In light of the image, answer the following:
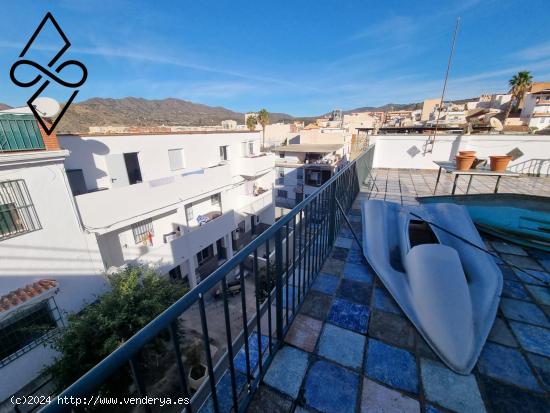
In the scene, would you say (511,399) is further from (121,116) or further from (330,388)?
(121,116)

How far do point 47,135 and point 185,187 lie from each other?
5198 millimetres

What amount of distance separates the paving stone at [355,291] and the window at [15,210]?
755 centimetres

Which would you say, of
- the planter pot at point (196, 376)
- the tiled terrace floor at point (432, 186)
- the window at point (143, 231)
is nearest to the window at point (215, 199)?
the window at point (143, 231)

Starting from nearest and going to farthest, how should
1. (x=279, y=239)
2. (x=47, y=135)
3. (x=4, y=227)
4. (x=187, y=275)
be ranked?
(x=279, y=239) → (x=4, y=227) → (x=47, y=135) → (x=187, y=275)

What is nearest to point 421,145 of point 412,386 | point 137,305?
point 412,386

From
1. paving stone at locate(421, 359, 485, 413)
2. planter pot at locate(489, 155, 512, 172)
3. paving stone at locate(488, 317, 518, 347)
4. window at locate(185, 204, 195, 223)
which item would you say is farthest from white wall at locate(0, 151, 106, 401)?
planter pot at locate(489, 155, 512, 172)

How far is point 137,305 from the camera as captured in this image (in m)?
6.67

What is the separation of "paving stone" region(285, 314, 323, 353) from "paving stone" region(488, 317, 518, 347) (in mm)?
1418

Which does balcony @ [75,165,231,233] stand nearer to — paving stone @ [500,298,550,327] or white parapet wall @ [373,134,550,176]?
white parapet wall @ [373,134,550,176]

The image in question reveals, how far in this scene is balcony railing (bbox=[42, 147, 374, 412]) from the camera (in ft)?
2.49

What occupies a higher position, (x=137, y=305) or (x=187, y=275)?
(x=137, y=305)

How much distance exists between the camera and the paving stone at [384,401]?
1479mm

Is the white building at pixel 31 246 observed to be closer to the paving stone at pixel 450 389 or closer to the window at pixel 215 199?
the window at pixel 215 199

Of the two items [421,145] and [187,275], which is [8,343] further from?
[421,145]
